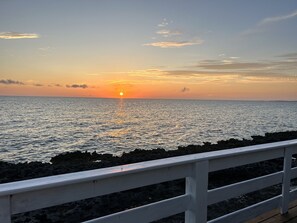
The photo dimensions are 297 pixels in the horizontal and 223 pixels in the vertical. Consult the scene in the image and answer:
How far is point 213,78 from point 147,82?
50.3ft

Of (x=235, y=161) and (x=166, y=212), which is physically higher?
(x=235, y=161)

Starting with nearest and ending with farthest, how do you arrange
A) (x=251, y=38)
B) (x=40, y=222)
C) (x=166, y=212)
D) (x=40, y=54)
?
(x=166, y=212), (x=40, y=222), (x=251, y=38), (x=40, y=54)

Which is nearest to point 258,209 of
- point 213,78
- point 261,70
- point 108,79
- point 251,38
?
point 251,38

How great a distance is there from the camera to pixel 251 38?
19875mm

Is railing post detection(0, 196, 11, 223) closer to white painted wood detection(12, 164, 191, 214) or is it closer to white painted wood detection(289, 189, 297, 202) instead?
white painted wood detection(12, 164, 191, 214)

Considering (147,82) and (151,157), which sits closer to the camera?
(151,157)

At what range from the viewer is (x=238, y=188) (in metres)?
2.74

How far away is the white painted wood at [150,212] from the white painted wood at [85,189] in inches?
7.1

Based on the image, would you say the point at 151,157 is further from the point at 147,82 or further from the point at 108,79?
the point at 147,82

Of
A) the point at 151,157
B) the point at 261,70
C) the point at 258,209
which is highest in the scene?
the point at 261,70

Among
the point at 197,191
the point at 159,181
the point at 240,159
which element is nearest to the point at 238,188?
the point at 240,159

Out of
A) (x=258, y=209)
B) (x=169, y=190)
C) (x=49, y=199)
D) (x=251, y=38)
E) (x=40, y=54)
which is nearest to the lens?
(x=49, y=199)

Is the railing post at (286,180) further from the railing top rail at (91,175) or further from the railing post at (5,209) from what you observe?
the railing post at (5,209)

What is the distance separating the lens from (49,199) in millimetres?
1524
